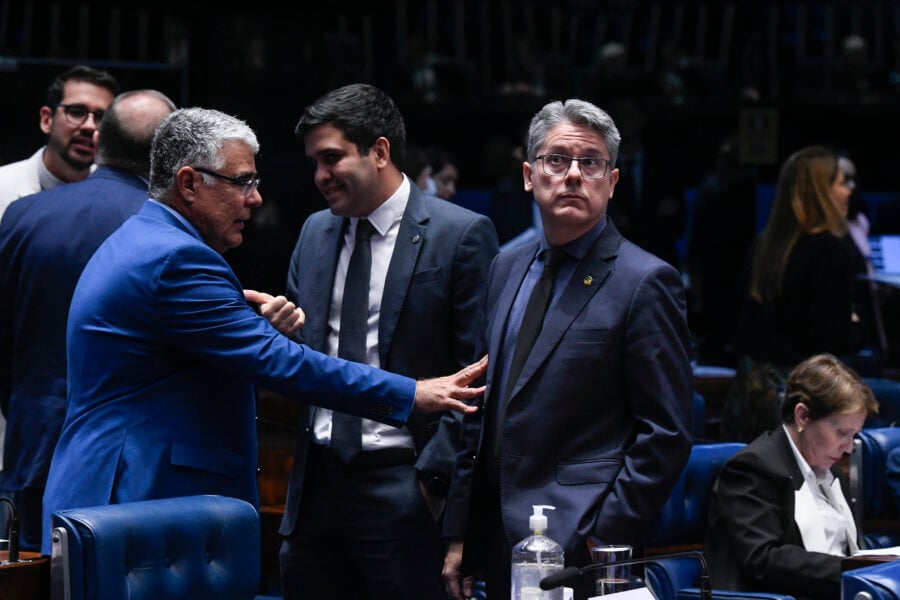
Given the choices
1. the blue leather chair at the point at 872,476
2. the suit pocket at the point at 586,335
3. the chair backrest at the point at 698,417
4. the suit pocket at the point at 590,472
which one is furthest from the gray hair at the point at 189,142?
the chair backrest at the point at 698,417

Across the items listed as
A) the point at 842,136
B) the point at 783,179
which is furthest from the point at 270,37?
the point at 842,136

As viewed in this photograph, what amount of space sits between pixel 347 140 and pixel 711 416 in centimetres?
369

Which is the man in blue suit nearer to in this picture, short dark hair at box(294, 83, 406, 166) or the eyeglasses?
short dark hair at box(294, 83, 406, 166)

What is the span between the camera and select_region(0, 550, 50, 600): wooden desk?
2590 millimetres

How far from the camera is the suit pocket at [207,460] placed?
2869 mm

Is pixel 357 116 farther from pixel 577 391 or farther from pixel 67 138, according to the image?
pixel 67 138

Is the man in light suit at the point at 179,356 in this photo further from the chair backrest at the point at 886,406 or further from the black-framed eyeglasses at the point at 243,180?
the chair backrest at the point at 886,406

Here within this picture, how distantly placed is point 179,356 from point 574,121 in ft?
2.98

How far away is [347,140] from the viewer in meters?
3.31

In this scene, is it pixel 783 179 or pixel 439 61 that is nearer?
pixel 783 179

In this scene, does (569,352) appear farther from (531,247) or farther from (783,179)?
(783,179)

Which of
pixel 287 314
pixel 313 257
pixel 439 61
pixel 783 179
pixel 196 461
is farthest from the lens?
pixel 439 61

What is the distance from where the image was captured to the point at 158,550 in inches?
99.1

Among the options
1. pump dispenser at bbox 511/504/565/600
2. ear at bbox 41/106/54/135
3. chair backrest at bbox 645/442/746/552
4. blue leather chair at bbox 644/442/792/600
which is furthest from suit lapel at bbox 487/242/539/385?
ear at bbox 41/106/54/135
